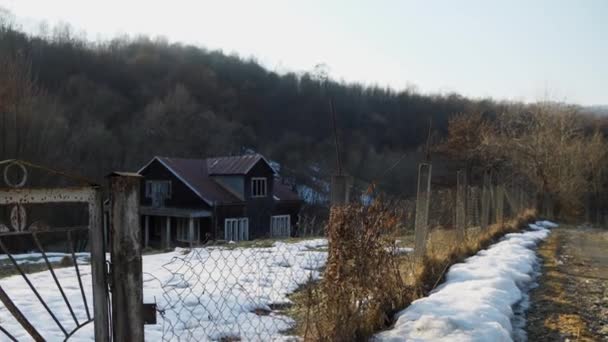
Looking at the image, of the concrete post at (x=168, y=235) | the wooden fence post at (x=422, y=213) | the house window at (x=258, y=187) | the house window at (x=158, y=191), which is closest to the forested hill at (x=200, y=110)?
the house window at (x=158, y=191)

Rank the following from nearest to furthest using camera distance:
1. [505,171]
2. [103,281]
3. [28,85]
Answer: [103,281] → [28,85] → [505,171]

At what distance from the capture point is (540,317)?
5734mm

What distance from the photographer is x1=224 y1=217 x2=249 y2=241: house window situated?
2942 cm

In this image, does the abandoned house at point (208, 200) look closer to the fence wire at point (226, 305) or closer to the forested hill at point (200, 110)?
the forested hill at point (200, 110)

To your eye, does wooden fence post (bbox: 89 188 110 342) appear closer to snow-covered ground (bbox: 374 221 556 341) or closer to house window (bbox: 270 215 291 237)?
snow-covered ground (bbox: 374 221 556 341)

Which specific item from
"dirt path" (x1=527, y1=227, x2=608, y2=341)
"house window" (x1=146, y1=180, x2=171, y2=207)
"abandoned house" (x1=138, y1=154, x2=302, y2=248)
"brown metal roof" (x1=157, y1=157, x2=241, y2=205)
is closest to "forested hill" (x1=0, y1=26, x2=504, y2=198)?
"house window" (x1=146, y1=180, x2=171, y2=207)

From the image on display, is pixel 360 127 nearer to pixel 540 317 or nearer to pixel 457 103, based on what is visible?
pixel 457 103

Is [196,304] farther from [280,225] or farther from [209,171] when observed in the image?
[280,225]

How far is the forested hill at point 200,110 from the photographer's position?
41.9 m

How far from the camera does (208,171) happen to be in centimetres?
3136

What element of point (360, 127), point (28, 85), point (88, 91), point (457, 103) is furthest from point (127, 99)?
point (457, 103)

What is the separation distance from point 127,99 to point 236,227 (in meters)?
32.1

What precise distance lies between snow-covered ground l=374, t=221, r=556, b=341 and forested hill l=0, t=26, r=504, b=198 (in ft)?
75.8

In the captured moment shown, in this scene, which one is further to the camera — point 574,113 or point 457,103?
point 457,103
